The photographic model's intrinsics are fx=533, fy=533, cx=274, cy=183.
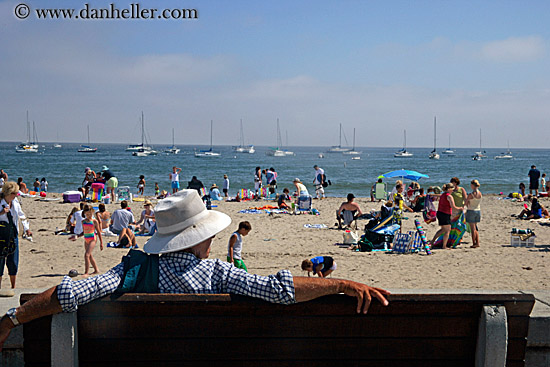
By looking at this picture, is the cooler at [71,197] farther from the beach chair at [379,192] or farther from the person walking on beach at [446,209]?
the person walking on beach at [446,209]

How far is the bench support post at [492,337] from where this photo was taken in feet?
8.04

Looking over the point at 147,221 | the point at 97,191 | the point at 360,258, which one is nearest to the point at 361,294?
the point at 360,258

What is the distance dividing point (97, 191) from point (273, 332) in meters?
19.3

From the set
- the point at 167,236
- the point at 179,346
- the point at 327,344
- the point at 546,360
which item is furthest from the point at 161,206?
the point at 546,360

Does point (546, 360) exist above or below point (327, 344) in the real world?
below

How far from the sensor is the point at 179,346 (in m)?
2.43

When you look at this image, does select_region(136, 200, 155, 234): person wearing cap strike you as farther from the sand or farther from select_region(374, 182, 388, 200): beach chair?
select_region(374, 182, 388, 200): beach chair

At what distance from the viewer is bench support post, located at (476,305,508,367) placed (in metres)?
2.45

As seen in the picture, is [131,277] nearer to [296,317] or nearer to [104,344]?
[104,344]

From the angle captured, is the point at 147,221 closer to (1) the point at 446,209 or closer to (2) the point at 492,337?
(1) the point at 446,209

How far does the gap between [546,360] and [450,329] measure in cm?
79

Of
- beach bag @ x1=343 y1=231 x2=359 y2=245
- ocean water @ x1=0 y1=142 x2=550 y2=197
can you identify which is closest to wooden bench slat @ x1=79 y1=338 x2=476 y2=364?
beach bag @ x1=343 y1=231 x2=359 y2=245

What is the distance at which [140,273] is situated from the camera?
248 cm

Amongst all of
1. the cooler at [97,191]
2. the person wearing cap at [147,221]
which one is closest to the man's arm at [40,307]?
the person wearing cap at [147,221]
